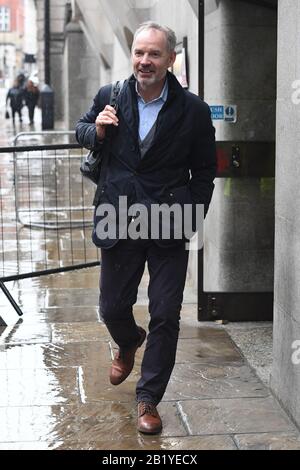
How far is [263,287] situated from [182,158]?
2423 mm

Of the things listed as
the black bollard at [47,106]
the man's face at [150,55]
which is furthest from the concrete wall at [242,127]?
the black bollard at [47,106]

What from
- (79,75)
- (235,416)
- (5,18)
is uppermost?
(5,18)

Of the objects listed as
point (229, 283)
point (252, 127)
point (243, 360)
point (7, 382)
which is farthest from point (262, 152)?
point (7, 382)

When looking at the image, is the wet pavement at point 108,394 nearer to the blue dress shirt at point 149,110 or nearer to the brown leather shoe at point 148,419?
the brown leather shoe at point 148,419

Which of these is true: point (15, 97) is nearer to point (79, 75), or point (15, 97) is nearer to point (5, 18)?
point (79, 75)

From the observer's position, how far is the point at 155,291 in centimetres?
462

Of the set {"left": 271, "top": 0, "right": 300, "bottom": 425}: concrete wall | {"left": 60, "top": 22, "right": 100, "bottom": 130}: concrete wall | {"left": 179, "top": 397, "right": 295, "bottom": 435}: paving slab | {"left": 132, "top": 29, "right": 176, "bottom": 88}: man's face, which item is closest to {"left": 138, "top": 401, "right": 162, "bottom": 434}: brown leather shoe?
{"left": 179, "top": 397, "right": 295, "bottom": 435}: paving slab

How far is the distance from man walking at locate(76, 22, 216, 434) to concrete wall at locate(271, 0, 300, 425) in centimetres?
40

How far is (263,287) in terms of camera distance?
681cm

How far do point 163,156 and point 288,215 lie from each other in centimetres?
74

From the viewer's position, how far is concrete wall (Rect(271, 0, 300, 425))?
454 cm

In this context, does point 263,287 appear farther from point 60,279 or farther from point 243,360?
point 60,279

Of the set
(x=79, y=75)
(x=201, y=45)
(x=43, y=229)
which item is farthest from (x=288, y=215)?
(x=79, y=75)

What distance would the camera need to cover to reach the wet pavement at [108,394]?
4.51m
